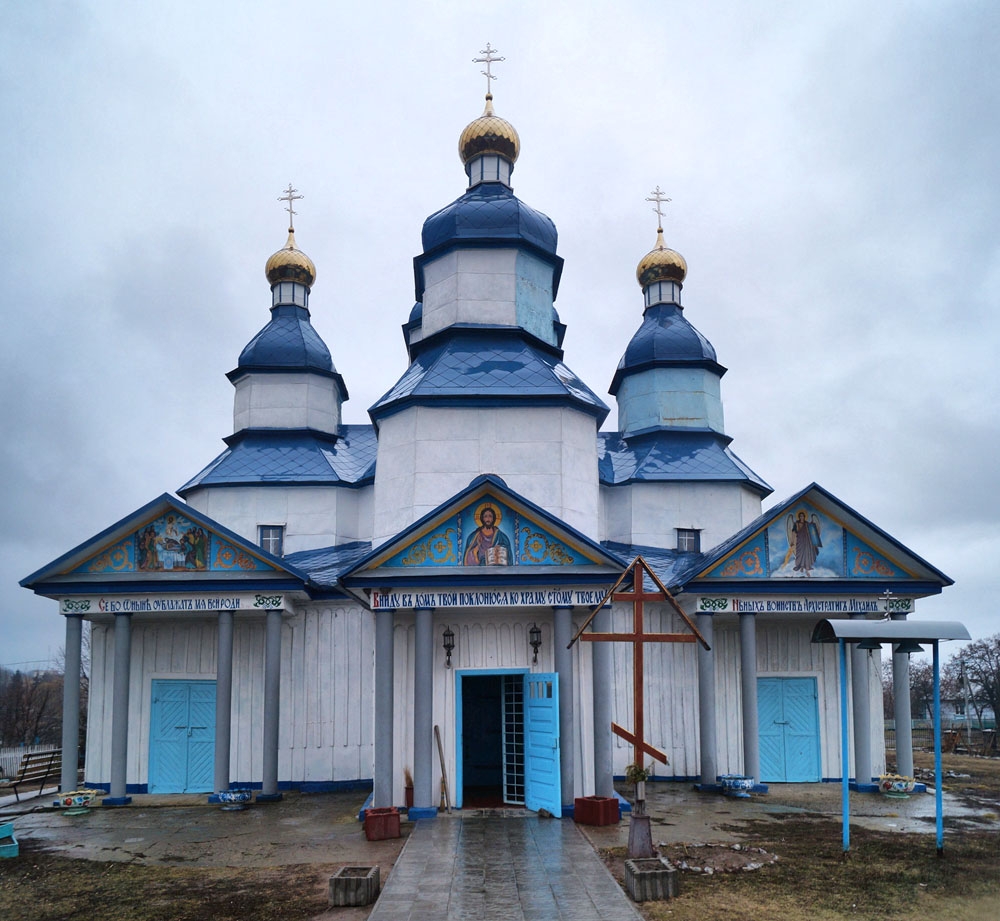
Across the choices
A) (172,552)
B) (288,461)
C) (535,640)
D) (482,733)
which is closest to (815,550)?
(535,640)

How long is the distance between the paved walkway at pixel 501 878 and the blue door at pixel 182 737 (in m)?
6.80

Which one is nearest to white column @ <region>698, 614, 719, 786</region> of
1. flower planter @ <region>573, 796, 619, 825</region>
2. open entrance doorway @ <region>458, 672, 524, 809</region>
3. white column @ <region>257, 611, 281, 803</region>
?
open entrance doorway @ <region>458, 672, 524, 809</region>

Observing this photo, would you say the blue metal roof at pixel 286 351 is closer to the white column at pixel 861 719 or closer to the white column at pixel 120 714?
the white column at pixel 120 714

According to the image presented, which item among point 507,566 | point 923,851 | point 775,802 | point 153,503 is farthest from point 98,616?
point 923,851

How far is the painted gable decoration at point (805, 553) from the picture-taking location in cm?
1741

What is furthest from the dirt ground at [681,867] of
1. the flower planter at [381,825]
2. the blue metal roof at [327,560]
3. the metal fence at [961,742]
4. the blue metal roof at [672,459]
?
the metal fence at [961,742]

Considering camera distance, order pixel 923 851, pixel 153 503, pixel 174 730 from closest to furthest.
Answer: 1. pixel 923 851
2. pixel 153 503
3. pixel 174 730

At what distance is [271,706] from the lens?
1727cm

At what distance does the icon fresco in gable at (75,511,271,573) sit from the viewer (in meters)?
17.4

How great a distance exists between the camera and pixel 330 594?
18953 mm

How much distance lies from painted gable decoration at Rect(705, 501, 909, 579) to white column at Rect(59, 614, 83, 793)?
12.0m

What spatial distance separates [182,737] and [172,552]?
12.7ft

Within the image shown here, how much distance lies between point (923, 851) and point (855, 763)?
248 inches

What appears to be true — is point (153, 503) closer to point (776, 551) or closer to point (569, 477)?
point (569, 477)
